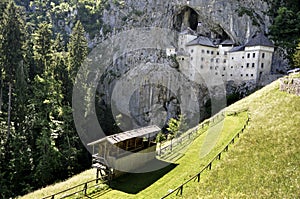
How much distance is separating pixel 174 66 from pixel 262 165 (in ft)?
148

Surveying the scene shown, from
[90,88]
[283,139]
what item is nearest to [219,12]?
[90,88]

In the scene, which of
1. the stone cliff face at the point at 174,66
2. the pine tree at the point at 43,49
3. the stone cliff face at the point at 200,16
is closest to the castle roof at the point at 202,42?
the stone cliff face at the point at 174,66

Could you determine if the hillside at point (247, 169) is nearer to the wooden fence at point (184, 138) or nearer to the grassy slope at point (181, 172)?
Answer: the grassy slope at point (181, 172)

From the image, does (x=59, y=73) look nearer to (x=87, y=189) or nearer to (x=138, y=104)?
(x=138, y=104)

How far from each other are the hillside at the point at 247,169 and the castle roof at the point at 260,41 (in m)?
28.8

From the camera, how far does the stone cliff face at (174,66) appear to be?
58031 mm

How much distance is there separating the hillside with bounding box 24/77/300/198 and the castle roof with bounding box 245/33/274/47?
94.6 feet

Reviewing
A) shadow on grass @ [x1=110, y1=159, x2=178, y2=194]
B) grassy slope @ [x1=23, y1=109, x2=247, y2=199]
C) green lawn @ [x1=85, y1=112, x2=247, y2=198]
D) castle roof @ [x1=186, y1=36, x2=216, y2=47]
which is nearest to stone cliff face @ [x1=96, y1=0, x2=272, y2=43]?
castle roof @ [x1=186, y1=36, x2=216, y2=47]

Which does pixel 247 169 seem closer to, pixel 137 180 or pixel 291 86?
pixel 137 180

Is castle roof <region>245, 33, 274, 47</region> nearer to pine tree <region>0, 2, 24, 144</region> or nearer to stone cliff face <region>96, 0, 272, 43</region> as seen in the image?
stone cliff face <region>96, 0, 272, 43</region>

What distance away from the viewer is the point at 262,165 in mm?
17312

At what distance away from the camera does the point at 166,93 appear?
199ft

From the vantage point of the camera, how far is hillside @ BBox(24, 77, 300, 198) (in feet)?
49.9

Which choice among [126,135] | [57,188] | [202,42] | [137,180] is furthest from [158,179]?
[202,42]
